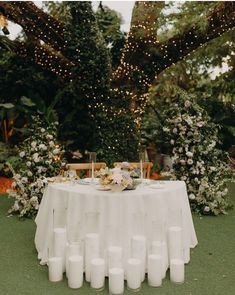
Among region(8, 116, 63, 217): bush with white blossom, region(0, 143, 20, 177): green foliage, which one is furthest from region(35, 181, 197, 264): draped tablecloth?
region(0, 143, 20, 177): green foliage

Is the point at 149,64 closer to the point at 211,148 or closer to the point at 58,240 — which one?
the point at 211,148

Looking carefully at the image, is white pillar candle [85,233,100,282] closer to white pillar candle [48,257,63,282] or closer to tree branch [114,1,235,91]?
white pillar candle [48,257,63,282]

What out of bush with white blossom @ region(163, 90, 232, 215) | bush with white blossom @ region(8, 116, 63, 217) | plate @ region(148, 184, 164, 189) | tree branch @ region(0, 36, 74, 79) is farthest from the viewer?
tree branch @ region(0, 36, 74, 79)

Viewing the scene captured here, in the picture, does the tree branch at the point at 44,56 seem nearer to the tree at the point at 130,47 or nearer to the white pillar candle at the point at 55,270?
the tree at the point at 130,47

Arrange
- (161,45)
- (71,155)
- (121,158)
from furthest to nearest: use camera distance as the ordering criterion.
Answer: (71,155) < (121,158) < (161,45)

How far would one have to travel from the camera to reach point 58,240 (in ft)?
14.2

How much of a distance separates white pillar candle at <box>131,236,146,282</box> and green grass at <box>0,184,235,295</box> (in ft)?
0.65

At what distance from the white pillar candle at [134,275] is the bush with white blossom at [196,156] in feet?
11.1

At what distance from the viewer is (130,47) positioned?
10.0 m

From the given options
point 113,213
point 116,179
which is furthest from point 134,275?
point 116,179

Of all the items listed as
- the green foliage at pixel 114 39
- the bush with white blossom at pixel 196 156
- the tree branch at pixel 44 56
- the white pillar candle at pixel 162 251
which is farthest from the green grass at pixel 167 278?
the green foliage at pixel 114 39

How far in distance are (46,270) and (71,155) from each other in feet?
24.6

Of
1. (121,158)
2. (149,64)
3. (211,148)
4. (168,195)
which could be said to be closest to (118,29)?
(149,64)

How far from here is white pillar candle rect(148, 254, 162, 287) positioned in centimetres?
405
